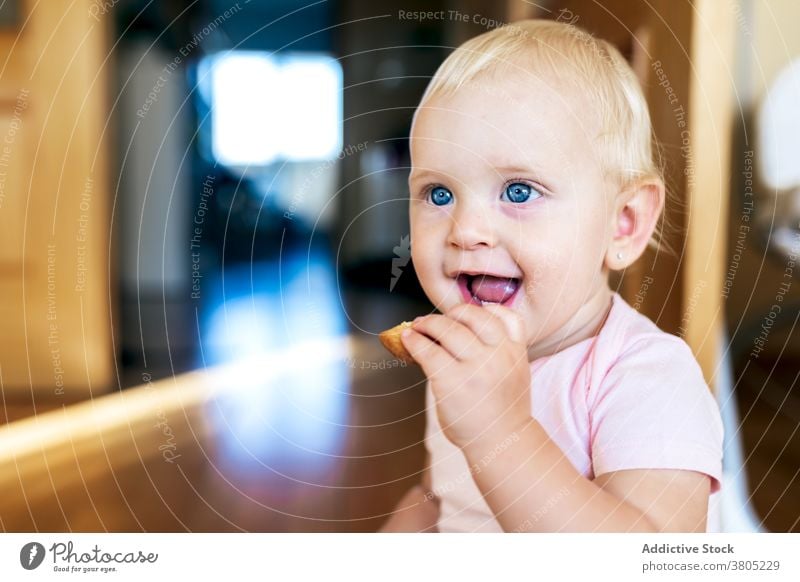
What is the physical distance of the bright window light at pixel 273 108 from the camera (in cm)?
56

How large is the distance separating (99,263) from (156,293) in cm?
7

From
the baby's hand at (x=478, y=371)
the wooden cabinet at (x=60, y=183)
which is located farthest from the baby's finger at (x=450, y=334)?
the wooden cabinet at (x=60, y=183)

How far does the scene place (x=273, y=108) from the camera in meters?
0.59

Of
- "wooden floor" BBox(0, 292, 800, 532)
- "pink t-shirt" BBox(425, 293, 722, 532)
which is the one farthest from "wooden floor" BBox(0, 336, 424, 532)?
"pink t-shirt" BBox(425, 293, 722, 532)

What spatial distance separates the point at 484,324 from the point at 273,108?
0.76 ft

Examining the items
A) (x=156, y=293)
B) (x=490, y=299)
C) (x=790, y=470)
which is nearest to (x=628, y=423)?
(x=490, y=299)

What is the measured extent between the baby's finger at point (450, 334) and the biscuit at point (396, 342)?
0.01 metres

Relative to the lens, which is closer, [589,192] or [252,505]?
[589,192]

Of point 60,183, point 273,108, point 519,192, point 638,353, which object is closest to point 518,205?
point 519,192

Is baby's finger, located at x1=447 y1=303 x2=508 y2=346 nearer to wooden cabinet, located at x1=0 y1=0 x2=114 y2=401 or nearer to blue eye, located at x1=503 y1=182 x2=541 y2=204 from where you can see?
blue eye, located at x1=503 y1=182 x2=541 y2=204

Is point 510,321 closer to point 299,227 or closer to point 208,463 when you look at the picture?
point 299,227

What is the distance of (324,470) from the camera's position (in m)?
0.66

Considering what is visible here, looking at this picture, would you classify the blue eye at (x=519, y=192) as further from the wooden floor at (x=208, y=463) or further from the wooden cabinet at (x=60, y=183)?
the wooden cabinet at (x=60, y=183)
